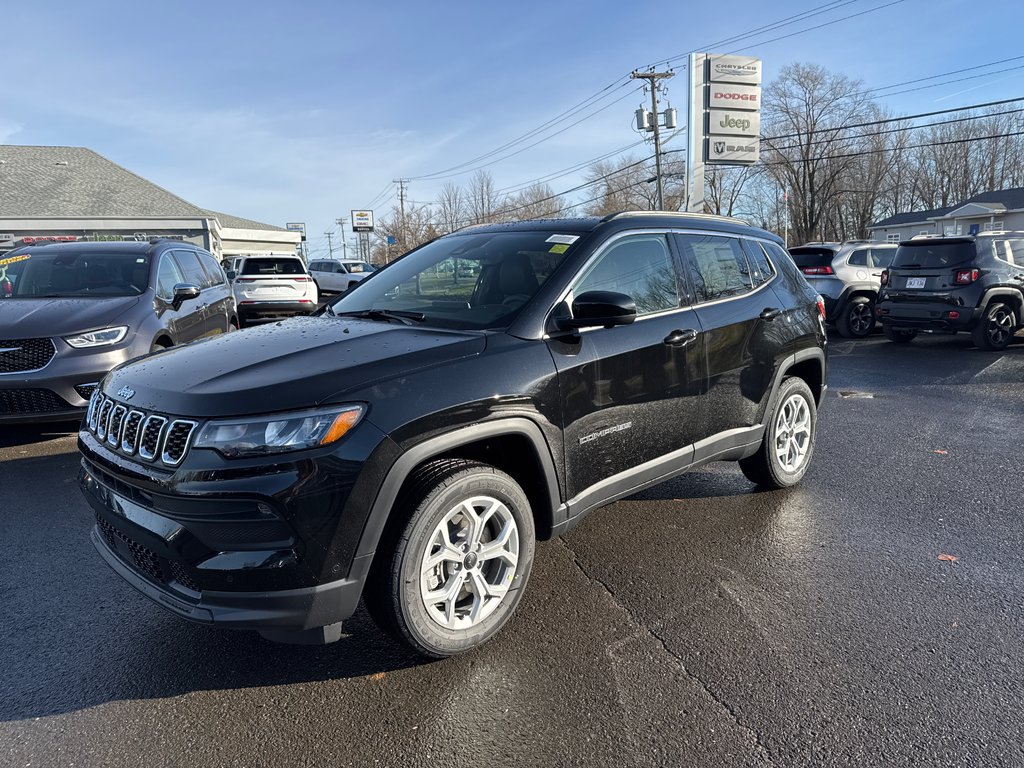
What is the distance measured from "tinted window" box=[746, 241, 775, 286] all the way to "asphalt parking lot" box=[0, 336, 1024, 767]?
1533mm

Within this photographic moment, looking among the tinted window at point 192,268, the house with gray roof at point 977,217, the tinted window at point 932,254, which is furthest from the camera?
the house with gray roof at point 977,217

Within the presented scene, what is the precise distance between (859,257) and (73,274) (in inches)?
515

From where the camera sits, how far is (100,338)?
5.70 meters

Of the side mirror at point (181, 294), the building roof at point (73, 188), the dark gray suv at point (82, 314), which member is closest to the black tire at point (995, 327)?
the side mirror at point (181, 294)

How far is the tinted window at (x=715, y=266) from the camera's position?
13.1ft

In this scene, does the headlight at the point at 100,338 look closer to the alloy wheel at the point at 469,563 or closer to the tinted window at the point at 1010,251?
the alloy wheel at the point at 469,563

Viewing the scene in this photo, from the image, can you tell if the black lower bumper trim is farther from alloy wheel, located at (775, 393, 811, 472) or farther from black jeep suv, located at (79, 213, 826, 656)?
alloy wheel, located at (775, 393, 811, 472)

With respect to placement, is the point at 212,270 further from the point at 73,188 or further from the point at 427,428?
the point at 73,188

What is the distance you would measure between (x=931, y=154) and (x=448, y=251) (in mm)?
71128

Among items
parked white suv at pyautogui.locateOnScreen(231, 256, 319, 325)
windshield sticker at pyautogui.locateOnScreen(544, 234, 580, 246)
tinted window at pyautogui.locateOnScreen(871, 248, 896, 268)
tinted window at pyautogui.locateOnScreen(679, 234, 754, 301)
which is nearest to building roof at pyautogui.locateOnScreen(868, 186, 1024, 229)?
tinted window at pyautogui.locateOnScreen(871, 248, 896, 268)

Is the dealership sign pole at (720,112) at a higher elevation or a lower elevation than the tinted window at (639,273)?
higher

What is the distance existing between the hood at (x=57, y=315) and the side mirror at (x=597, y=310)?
4561 millimetres

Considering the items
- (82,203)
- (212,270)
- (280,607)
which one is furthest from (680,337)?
(82,203)

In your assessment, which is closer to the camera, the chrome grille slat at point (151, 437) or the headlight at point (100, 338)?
the chrome grille slat at point (151, 437)
